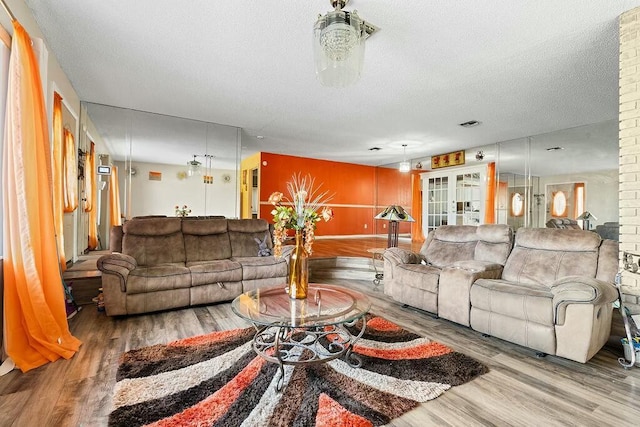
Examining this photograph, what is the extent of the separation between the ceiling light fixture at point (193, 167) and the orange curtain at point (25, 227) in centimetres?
320

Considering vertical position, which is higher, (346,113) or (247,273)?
(346,113)

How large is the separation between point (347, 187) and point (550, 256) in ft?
20.7

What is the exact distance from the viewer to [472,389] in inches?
71.7

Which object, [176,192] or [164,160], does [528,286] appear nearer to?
[176,192]

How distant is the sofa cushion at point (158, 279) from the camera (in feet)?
9.88

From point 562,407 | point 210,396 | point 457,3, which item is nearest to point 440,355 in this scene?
point 562,407

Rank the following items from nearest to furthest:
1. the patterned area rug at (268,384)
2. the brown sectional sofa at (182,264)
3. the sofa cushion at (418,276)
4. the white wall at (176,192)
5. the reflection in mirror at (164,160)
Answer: the patterned area rug at (268,384) < the brown sectional sofa at (182,264) < the sofa cushion at (418,276) < the reflection in mirror at (164,160) < the white wall at (176,192)

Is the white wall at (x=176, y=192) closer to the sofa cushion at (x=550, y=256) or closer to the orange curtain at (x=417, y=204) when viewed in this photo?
the sofa cushion at (x=550, y=256)

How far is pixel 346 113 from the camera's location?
4.59 metres

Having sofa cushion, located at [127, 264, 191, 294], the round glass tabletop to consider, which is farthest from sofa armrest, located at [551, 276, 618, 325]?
sofa cushion, located at [127, 264, 191, 294]

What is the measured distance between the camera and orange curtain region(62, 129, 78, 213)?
11.9ft

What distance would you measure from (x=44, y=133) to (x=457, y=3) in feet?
10.5

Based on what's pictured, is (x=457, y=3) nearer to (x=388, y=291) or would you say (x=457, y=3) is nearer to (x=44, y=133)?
(x=388, y=291)

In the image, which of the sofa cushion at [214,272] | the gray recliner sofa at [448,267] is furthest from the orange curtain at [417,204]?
the sofa cushion at [214,272]
